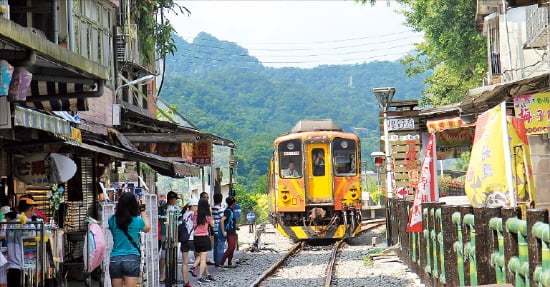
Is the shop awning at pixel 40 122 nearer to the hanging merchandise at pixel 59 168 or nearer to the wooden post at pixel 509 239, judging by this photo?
the hanging merchandise at pixel 59 168

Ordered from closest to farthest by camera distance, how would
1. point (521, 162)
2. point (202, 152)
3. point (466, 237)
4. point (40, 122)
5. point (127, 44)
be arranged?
point (466, 237)
point (40, 122)
point (521, 162)
point (127, 44)
point (202, 152)

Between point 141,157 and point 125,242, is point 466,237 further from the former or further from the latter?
point 141,157

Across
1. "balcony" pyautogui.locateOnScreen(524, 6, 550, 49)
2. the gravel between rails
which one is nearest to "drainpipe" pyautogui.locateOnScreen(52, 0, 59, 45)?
the gravel between rails

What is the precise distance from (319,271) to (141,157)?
5180 millimetres

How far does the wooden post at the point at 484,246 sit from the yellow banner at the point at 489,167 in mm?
114

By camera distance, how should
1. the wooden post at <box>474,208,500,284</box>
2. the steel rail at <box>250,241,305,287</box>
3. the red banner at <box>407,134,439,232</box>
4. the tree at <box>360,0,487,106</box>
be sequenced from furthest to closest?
the tree at <box>360,0,487,106</box> → the steel rail at <box>250,241,305,287</box> → the red banner at <box>407,134,439,232</box> → the wooden post at <box>474,208,500,284</box>

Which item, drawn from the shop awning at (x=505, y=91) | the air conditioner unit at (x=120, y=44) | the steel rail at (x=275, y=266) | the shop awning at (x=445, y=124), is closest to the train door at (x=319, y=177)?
the steel rail at (x=275, y=266)

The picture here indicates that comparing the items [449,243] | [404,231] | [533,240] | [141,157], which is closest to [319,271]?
[404,231]

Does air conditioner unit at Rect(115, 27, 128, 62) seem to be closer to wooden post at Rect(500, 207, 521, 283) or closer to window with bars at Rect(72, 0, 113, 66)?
window with bars at Rect(72, 0, 113, 66)

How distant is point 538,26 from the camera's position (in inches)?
667

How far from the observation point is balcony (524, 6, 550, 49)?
15.6m

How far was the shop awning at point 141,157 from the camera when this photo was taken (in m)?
11.9

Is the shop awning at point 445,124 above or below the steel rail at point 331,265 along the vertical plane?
above

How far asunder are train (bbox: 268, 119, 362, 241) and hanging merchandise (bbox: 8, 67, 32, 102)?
49.3 ft
